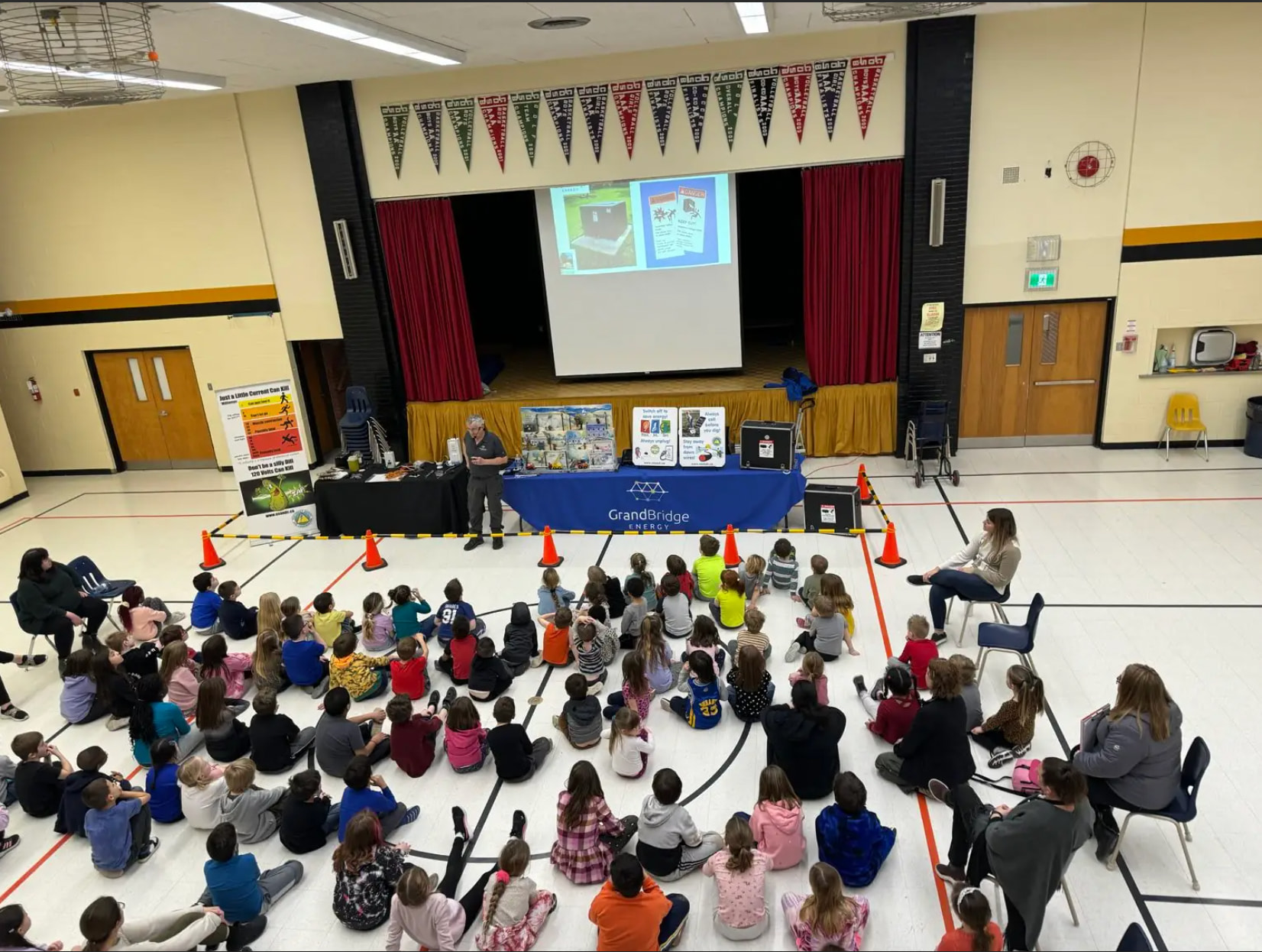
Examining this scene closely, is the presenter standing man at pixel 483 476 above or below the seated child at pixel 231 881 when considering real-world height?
above

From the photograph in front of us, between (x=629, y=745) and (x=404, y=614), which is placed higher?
(x=404, y=614)

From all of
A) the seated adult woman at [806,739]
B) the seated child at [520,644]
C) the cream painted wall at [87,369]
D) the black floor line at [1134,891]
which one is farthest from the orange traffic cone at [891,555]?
the cream painted wall at [87,369]

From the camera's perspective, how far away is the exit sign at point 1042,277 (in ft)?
37.1

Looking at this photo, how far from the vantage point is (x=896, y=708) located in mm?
5922

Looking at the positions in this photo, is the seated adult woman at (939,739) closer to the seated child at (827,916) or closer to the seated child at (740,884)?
the seated child at (827,916)

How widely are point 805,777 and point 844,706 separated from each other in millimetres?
1209

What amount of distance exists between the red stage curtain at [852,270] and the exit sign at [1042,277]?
168 centimetres

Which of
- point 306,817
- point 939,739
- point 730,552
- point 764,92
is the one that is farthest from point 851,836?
point 764,92

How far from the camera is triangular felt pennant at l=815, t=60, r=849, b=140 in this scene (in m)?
10.9

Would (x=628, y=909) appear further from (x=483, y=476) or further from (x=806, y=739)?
(x=483, y=476)

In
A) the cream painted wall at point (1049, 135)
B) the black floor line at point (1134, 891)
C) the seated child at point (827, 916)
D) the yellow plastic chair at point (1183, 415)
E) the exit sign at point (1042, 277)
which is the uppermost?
the cream painted wall at point (1049, 135)

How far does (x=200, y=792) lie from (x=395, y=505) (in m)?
5.35

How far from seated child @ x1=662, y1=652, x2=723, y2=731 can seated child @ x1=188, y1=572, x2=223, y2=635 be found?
15.8ft

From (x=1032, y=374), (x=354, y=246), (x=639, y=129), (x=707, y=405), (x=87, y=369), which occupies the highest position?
(x=639, y=129)
